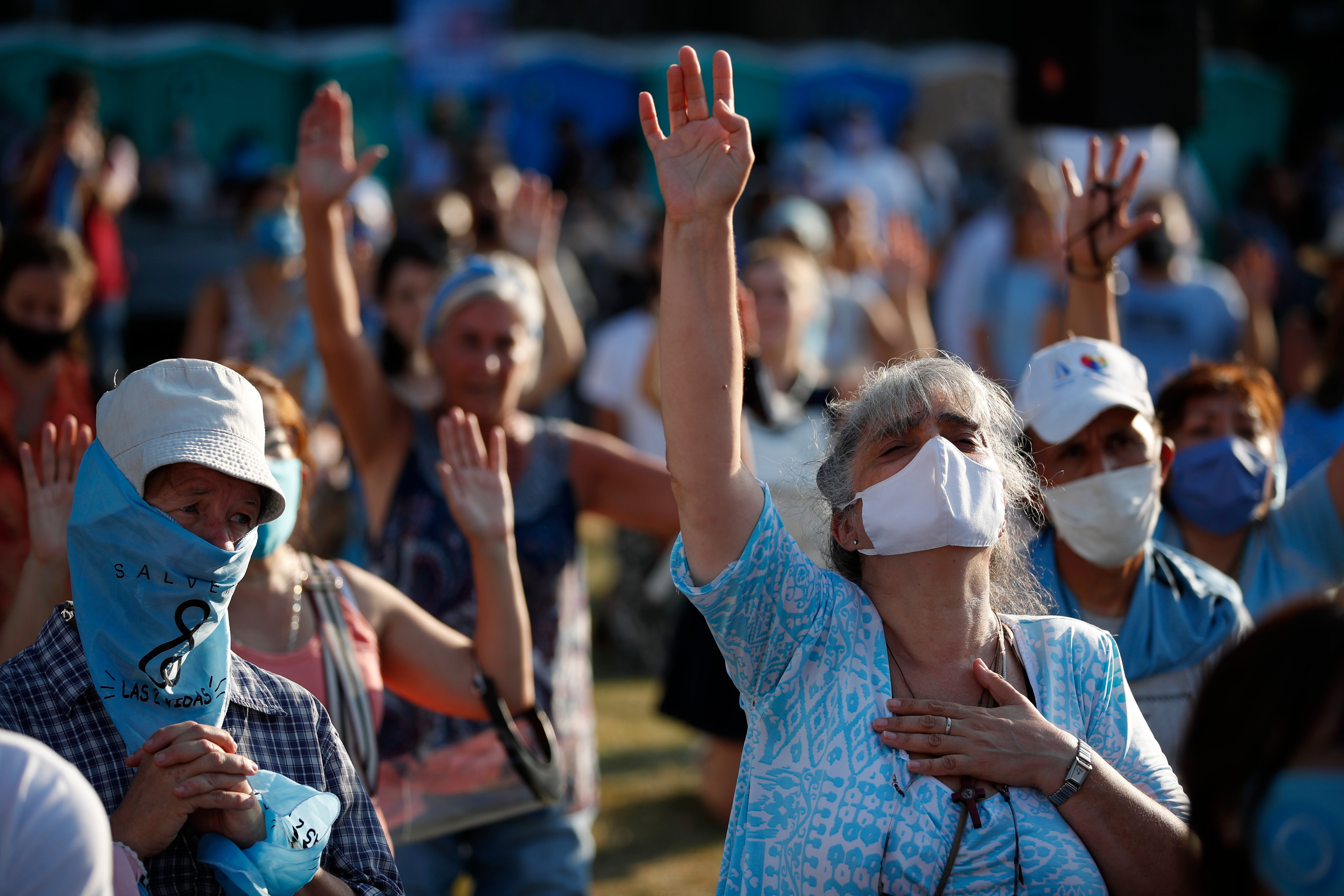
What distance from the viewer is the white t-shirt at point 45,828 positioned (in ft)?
4.85

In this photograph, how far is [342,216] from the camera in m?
3.51

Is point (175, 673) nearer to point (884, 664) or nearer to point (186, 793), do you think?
point (186, 793)

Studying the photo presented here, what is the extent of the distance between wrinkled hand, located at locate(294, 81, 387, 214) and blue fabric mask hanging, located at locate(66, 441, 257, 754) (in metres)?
1.48

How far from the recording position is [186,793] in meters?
1.91

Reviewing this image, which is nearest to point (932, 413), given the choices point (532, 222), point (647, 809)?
point (532, 222)

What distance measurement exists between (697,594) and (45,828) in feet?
3.25

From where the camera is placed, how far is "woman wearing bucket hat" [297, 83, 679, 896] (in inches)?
127

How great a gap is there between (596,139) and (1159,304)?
387 inches

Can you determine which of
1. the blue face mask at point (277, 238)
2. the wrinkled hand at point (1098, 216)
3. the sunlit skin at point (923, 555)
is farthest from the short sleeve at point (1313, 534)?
the blue face mask at point (277, 238)

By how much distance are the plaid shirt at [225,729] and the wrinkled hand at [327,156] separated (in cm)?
154

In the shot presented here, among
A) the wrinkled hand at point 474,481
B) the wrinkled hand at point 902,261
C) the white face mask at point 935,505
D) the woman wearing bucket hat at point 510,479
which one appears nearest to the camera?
the white face mask at point 935,505

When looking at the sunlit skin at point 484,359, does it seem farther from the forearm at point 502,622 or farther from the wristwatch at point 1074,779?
the wristwatch at point 1074,779

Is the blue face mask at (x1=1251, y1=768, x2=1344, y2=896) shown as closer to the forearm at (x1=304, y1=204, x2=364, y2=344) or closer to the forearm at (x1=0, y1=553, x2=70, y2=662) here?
the forearm at (x1=0, y1=553, x2=70, y2=662)

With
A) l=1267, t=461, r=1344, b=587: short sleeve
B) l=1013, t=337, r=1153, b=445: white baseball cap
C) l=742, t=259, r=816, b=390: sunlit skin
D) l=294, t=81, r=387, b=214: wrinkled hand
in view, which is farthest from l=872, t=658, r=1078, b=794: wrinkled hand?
l=742, t=259, r=816, b=390: sunlit skin
